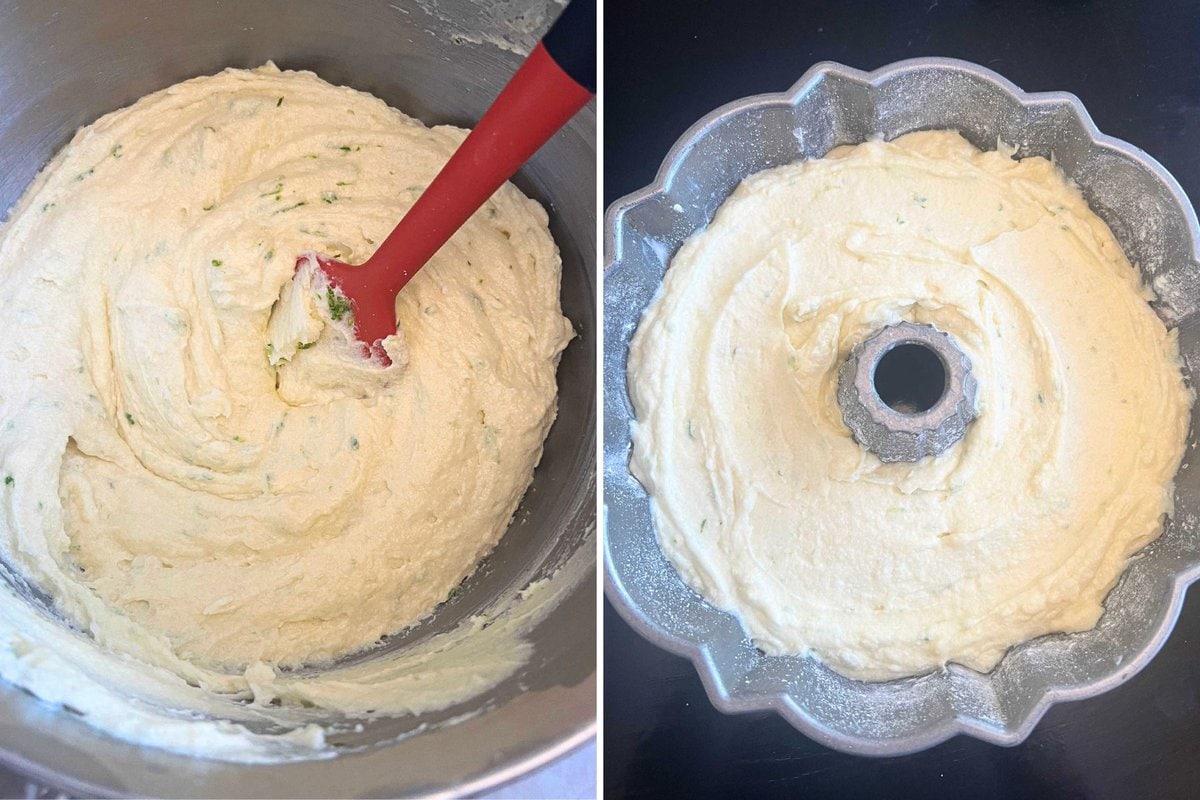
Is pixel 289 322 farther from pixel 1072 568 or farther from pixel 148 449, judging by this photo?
pixel 1072 568

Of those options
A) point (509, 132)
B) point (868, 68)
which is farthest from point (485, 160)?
point (868, 68)

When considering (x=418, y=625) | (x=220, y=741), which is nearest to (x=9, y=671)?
(x=220, y=741)

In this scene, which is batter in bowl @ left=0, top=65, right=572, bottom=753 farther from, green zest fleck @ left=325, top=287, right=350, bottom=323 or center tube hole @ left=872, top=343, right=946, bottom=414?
center tube hole @ left=872, top=343, right=946, bottom=414

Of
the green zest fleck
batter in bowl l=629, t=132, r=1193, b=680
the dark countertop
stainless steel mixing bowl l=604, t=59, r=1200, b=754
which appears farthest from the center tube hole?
the green zest fleck

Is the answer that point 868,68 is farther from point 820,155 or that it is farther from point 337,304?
point 337,304

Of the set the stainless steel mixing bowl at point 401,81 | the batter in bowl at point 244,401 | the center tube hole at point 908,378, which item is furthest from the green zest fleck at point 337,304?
the center tube hole at point 908,378

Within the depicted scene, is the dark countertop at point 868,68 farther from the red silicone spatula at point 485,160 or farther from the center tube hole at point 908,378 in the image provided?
the center tube hole at point 908,378
